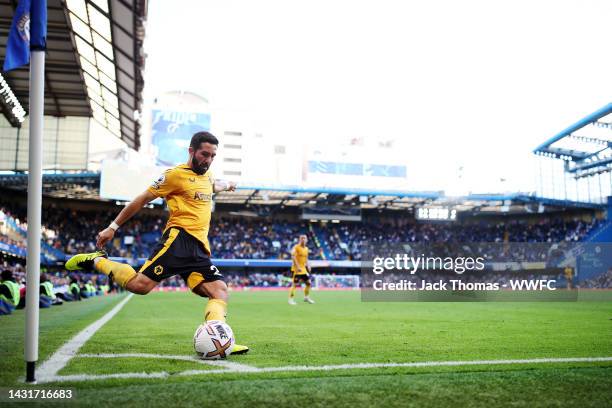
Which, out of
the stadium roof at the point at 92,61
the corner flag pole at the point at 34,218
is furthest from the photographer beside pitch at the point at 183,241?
the stadium roof at the point at 92,61

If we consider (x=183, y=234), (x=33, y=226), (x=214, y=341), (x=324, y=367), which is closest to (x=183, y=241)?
(x=183, y=234)

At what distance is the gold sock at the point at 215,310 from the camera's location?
17.4 feet


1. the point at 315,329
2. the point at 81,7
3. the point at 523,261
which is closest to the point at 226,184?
the point at 315,329

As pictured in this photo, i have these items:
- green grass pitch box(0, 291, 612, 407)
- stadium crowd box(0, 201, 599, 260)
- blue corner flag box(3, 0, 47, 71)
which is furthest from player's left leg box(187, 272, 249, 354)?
stadium crowd box(0, 201, 599, 260)

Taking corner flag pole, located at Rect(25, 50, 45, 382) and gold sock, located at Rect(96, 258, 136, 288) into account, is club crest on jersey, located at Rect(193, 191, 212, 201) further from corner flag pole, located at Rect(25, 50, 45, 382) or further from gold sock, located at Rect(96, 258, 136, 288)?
corner flag pole, located at Rect(25, 50, 45, 382)

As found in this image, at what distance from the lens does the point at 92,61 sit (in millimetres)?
22672

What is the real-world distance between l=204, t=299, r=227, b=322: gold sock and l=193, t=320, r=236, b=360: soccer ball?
81 mm

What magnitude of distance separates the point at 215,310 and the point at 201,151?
5.20 ft

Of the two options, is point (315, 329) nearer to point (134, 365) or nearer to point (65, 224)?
point (134, 365)

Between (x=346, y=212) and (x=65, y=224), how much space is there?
25747 mm

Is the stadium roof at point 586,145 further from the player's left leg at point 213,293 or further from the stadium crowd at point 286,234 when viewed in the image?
the player's left leg at point 213,293

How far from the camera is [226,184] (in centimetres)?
609

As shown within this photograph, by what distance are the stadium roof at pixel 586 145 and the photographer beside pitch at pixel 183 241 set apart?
35.5 metres

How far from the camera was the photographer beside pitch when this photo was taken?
17.4 ft
